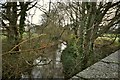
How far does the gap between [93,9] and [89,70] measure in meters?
1.28

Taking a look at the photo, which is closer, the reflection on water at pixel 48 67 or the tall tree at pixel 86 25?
the tall tree at pixel 86 25

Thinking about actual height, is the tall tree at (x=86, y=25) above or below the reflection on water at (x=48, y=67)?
above

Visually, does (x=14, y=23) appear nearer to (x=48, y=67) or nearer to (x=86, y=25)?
(x=48, y=67)

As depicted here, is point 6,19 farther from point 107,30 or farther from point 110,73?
point 110,73

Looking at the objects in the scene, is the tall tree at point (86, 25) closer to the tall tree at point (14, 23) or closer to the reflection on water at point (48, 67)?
the reflection on water at point (48, 67)

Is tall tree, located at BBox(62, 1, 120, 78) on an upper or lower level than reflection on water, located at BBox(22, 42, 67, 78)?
upper

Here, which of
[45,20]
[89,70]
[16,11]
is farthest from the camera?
[16,11]

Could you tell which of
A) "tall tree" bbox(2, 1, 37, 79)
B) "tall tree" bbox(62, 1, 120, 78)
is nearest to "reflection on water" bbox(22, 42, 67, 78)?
"tall tree" bbox(62, 1, 120, 78)

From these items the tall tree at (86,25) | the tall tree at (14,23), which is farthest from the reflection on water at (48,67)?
the tall tree at (14,23)

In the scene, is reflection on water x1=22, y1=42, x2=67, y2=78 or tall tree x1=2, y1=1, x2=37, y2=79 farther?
reflection on water x1=22, y1=42, x2=67, y2=78

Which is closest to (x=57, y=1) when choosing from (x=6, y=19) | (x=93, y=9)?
(x=93, y=9)

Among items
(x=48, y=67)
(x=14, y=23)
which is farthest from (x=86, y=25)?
(x=14, y=23)

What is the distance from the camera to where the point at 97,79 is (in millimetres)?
753

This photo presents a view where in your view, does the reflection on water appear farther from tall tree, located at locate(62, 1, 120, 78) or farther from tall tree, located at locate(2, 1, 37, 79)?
tall tree, located at locate(2, 1, 37, 79)
